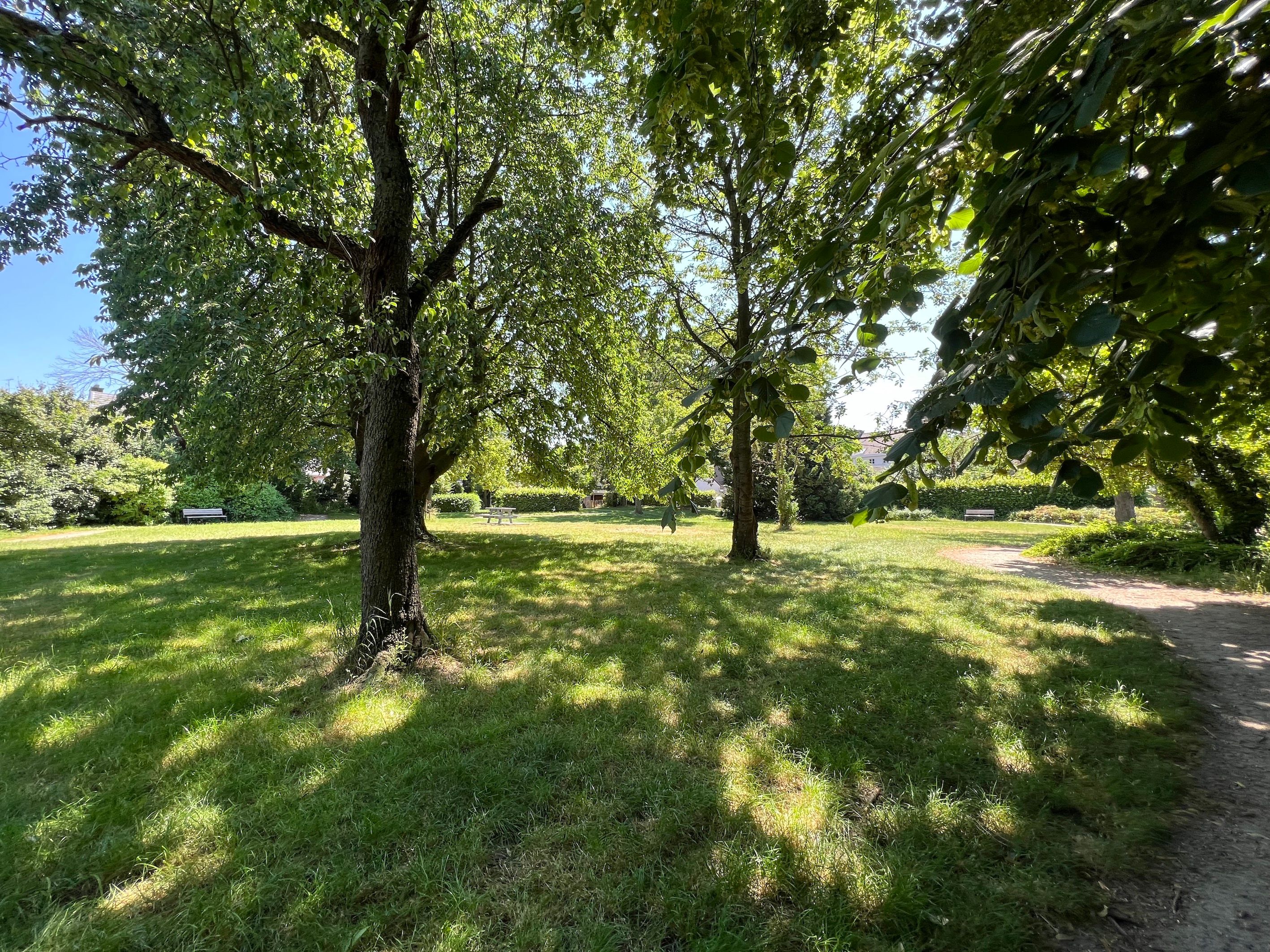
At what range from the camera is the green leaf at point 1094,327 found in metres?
0.95

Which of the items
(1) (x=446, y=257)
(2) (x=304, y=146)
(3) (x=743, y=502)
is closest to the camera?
(2) (x=304, y=146)

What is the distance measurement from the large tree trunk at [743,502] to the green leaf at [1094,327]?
8725mm

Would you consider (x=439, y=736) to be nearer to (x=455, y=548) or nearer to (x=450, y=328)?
(x=450, y=328)

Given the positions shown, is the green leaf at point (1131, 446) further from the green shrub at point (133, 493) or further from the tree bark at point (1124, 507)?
the green shrub at point (133, 493)

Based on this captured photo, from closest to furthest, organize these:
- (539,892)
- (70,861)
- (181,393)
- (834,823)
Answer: (539,892)
(70,861)
(834,823)
(181,393)

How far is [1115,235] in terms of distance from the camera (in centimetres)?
126

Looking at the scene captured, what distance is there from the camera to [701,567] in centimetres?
947

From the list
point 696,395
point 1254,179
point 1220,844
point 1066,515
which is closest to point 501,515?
point 696,395

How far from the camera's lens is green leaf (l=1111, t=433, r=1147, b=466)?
105cm

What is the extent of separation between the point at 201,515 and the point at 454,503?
11118 millimetres

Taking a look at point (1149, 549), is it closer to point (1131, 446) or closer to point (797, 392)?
point (1131, 446)

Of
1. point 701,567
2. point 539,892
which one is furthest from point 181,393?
point 539,892

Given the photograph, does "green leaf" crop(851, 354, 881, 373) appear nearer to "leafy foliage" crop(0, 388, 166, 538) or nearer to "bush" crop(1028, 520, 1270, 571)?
"bush" crop(1028, 520, 1270, 571)

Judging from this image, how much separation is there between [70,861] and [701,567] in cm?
824
